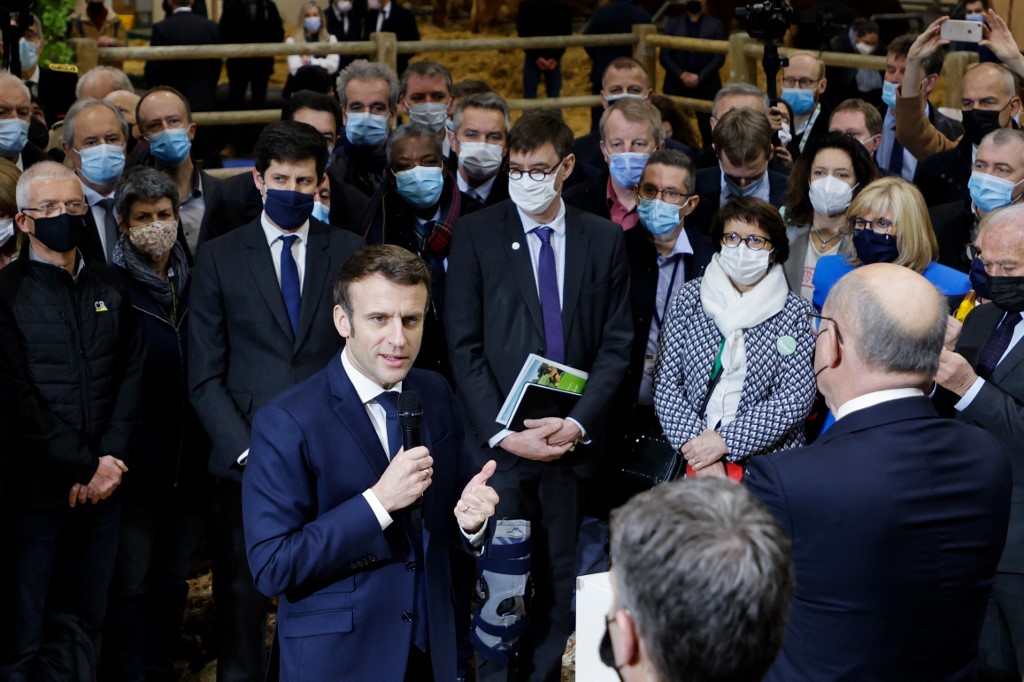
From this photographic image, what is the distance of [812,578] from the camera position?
264 centimetres

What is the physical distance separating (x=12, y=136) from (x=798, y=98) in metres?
4.23

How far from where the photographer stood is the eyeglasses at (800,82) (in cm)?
727

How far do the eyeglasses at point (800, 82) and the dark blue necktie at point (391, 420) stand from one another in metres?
4.82

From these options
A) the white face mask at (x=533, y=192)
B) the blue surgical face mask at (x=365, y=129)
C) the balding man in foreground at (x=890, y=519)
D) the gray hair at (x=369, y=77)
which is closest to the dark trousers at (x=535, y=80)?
the gray hair at (x=369, y=77)

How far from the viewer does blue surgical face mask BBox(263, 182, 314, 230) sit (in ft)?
14.5

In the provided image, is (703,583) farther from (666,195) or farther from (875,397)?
(666,195)

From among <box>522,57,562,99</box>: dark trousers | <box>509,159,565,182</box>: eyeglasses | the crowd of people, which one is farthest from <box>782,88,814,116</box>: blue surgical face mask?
<box>522,57,562,99</box>: dark trousers

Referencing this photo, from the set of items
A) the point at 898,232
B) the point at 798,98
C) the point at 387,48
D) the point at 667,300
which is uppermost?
the point at 387,48

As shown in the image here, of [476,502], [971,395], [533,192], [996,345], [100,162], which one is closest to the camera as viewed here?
[476,502]

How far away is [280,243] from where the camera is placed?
446cm

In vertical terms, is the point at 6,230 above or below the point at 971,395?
above

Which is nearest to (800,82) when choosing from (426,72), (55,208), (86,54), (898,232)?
(426,72)

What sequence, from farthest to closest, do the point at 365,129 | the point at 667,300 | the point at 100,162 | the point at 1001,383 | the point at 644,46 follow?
the point at 644,46
the point at 365,129
the point at 100,162
the point at 667,300
the point at 1001,383

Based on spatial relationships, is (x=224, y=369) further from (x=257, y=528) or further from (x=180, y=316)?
(x=257, y=528)
